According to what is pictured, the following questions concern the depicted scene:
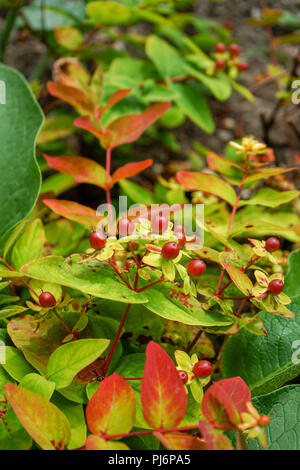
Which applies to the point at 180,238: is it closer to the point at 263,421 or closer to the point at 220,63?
the point at 263,421

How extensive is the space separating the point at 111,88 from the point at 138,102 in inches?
2.8

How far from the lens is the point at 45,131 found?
44.1 inches

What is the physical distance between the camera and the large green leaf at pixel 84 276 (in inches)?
18.4

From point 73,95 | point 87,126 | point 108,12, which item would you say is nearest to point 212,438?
point 87,126

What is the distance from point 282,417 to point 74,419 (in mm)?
236

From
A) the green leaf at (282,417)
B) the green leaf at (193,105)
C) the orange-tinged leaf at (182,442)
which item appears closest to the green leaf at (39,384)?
the orange-tinged leaf at (182,442)

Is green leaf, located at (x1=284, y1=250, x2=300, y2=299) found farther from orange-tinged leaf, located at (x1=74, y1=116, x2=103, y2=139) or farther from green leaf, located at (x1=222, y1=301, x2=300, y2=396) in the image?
orange-tinged leaf, located at (x1=74, y1=116, x2=103, y2=139)

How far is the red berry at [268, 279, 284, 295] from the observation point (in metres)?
0.51

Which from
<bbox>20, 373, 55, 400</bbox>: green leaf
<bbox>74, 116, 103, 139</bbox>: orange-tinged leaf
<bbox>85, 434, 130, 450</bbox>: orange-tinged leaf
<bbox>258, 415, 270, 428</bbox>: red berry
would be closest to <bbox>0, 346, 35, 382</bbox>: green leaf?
<bbox>20, 373, 55, 400</bbox>: green leaf

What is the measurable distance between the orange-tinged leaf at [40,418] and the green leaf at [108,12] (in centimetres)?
91

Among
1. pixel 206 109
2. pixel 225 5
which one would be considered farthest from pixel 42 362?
pixel 225 5

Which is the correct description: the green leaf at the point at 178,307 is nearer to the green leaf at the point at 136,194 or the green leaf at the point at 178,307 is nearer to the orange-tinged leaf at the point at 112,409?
the orange-tinged leaf at the point at 112,409

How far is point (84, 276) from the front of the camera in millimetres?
507

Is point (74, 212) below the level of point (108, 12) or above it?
below
